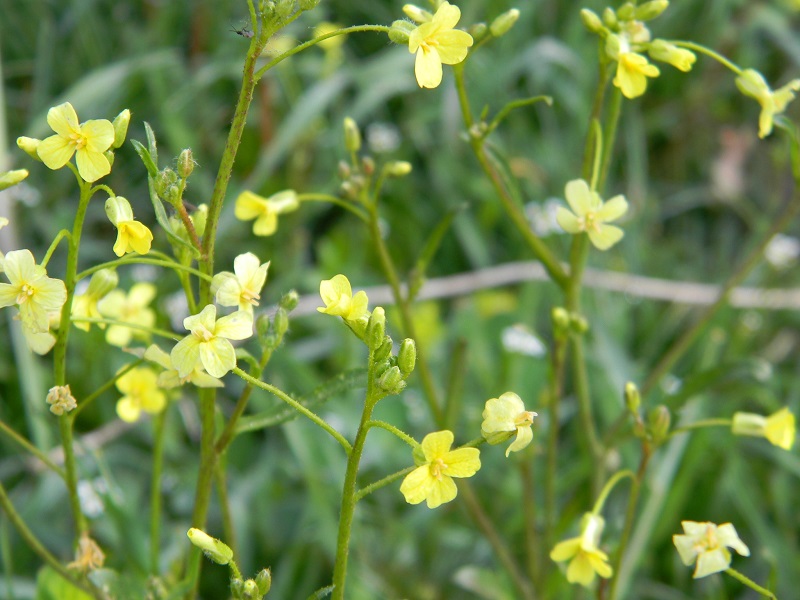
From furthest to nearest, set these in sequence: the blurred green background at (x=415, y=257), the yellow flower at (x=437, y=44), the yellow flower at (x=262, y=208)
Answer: the blurred green background at (x=415, y=257)
the yellow flower at (x=262, y=208)
the yellow flower at (x=437, y=44)

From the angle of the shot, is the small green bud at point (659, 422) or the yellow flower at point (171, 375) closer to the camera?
the yellow flower at point (171, 375)

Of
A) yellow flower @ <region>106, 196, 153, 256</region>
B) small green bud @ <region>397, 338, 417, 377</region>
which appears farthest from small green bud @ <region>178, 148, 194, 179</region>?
small green bud @ <region>397, 338, 417, 377</region>

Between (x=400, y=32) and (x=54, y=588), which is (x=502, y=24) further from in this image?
(x=54, y=588)

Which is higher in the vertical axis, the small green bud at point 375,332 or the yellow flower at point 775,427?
the small green bud at point 375,332

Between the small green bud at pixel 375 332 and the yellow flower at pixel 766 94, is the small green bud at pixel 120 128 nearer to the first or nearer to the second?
the small green bud at pixel 375 332

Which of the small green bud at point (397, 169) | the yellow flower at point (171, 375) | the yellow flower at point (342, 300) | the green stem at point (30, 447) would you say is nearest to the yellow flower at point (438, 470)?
the yellow flower at point (342, 300)

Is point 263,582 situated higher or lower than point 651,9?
lower

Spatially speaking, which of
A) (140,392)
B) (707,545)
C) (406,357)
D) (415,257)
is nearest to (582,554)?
(707,545)
